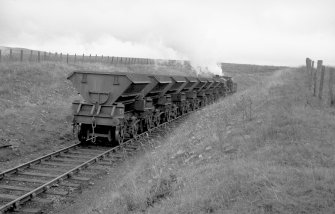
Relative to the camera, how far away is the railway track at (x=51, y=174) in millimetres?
7105

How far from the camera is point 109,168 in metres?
9.90

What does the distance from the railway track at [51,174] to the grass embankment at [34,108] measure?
5.25ft

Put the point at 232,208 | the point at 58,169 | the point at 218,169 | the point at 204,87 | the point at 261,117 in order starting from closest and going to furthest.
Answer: the point at 232,208, the point at 218,169, the point at 58,169, the point at 261,117, the point at 204,87

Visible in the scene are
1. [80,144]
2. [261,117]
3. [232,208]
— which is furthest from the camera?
[80,144]

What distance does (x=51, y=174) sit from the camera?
8.92 meters

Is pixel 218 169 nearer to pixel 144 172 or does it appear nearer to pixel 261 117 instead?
pixel 144 172

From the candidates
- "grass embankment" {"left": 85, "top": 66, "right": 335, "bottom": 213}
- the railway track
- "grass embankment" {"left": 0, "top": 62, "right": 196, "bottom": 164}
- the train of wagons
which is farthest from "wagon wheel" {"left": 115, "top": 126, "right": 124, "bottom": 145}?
"grass embankment" {"left": 85, "top": 66, "right": 335, "bottom": 213}

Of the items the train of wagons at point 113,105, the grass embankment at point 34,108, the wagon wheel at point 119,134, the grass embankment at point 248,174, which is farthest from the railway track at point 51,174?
the grass embankment at point 34,108

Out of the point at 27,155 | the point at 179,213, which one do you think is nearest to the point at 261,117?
the point at 179,213

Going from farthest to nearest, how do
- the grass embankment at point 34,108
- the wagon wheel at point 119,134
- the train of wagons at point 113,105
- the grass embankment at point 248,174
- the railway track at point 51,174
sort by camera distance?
1. the grass embankment at point 34,108
2. the wagon wheel at point 119,134
3. the train of wagons at point 113,105
4. the railway track at point 51,174
5. the grass embankment at point 248,174

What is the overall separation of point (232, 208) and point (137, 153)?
7.53 metres

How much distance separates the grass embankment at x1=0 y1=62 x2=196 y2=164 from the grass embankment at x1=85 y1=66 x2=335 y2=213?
14.5 ft

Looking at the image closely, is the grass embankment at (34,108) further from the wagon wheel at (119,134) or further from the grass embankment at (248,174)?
the grass embankment at (248,174)

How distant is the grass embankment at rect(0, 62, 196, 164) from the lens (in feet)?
41.5
